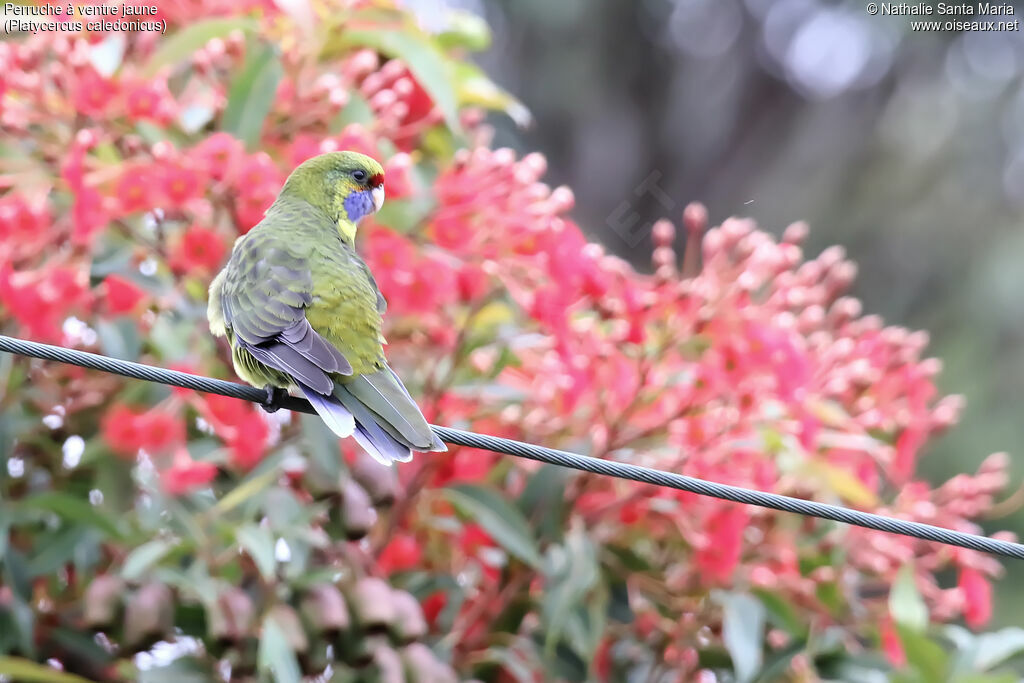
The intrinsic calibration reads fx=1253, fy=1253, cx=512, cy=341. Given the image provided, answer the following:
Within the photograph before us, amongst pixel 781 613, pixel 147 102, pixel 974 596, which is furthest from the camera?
pixel 974 596

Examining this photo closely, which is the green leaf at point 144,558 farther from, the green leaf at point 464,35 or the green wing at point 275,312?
the green leaf at point 464,35

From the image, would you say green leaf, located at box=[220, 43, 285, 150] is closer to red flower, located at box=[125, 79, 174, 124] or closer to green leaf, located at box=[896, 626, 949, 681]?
red flower, located at box=[125, 79, 174, 124]

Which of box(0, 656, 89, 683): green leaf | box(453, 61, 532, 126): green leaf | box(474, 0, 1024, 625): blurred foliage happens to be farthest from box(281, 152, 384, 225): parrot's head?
box(474, 0, 1024, 625): blurred foliage

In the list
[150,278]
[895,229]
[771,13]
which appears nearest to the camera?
[150,278]

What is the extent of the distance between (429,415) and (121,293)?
50 cm

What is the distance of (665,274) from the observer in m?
2.11

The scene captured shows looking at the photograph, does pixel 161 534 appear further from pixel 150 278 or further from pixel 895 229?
pixel 895 229

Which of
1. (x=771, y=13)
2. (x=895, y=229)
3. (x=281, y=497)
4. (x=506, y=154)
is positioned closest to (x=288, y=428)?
(x=281, y=497)

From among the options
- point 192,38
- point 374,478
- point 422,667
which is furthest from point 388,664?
point 192,38

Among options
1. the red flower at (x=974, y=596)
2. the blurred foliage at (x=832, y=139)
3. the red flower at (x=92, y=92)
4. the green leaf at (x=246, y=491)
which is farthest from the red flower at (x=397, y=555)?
the blurred foliage at (x=832, y=139)

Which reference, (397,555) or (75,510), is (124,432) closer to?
(75,510)

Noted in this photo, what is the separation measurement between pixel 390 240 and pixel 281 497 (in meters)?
0.49

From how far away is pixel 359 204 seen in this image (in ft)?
6.68

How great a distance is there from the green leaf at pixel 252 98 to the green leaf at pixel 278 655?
2.59 ft
